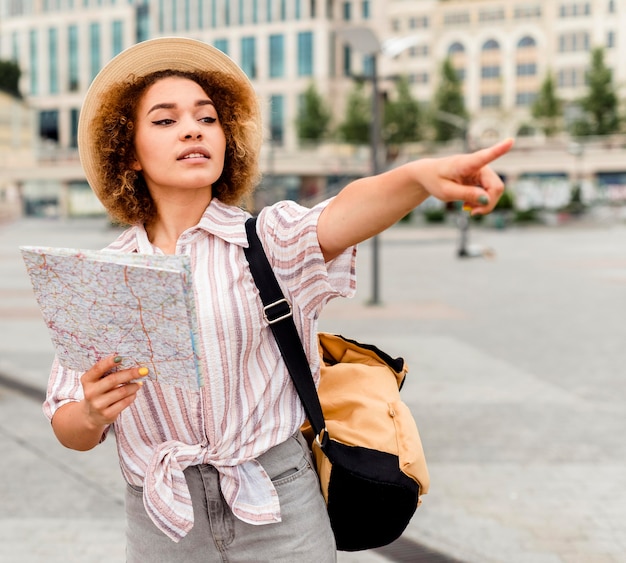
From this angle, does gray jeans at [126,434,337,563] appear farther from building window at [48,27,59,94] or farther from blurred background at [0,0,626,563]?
building window at [48,27,59,94]

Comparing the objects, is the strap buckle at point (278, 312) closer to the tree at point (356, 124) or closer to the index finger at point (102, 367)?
the index finger at point (102, 367)

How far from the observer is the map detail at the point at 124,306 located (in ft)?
4.80

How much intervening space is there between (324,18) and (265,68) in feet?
22.9

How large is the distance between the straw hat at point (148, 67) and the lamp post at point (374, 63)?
9.41m

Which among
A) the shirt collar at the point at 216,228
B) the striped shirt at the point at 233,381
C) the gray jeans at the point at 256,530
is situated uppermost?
the shirt collar at the point at 216,228

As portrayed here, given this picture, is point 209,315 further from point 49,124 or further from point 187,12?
point 49,124

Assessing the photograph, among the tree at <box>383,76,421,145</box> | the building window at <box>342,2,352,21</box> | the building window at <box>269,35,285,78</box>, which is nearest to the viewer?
the tree at <box>383,76,421,145</box>

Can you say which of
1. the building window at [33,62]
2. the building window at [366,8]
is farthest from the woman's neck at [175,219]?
the building window at [33,62]

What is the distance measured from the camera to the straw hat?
1.93 metres

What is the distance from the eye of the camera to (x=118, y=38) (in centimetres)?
8362

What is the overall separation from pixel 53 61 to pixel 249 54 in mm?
19716

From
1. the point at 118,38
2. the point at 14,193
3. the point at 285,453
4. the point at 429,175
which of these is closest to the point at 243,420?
the point at 285,453

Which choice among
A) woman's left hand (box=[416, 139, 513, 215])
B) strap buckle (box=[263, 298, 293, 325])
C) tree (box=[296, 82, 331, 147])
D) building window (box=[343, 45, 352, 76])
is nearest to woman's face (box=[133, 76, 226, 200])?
strap buckle (box=[263, 298, 293, 325])

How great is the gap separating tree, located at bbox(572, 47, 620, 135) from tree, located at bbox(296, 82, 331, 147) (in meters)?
18.1
